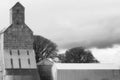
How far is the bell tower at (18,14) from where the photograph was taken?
7831 cm

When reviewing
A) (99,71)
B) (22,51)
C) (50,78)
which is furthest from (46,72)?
(99,71)

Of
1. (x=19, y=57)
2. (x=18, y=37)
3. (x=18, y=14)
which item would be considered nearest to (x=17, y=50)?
(x=19, y=57)

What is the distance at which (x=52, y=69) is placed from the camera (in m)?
A: 78.4

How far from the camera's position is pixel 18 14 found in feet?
259

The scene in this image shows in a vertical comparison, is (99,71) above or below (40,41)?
below

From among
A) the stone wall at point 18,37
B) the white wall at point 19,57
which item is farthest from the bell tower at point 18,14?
the white wall at point 19,57

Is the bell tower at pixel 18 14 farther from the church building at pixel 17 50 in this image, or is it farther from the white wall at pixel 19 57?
the white wall at pixel 19 57

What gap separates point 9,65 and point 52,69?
8794mm

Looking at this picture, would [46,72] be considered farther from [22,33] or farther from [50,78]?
[22,33]

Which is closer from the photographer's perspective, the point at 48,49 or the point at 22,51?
the point at 22,51

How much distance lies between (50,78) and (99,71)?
10.6m

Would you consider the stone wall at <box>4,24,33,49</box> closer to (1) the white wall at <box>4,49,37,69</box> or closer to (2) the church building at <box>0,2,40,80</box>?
(2) the church building at <box>0,2,40,80</box>

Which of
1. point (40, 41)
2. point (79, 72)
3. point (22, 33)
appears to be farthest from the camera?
point (40, 41)

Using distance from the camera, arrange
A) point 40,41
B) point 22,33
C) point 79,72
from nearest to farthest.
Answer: point 79,72, point 22,33, point 40,41
